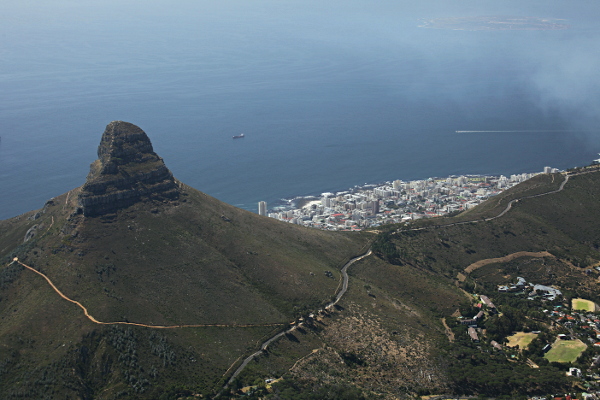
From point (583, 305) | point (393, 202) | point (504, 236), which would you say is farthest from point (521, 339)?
point (393, 202)

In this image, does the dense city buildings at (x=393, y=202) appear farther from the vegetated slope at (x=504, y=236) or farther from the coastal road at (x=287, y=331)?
the coastal road at (x=287, y=331)

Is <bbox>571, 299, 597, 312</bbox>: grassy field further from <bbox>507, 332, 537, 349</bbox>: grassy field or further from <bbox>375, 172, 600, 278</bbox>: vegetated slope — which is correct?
<bbox>375, 172, 600, 278</bbox>: vegetated slope

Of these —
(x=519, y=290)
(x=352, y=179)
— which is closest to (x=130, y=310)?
(x=519, y=290)

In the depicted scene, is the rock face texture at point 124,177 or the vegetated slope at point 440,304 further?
the rock face texture at point 124,177

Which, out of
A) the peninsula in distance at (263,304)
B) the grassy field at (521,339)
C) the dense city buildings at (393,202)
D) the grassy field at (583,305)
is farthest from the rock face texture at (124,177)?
the grassy field at (583,305)

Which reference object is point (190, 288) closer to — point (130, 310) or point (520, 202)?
point (130, 310)

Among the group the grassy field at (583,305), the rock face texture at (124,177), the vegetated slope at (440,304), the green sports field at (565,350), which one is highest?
the rock face texture at (124,177)
